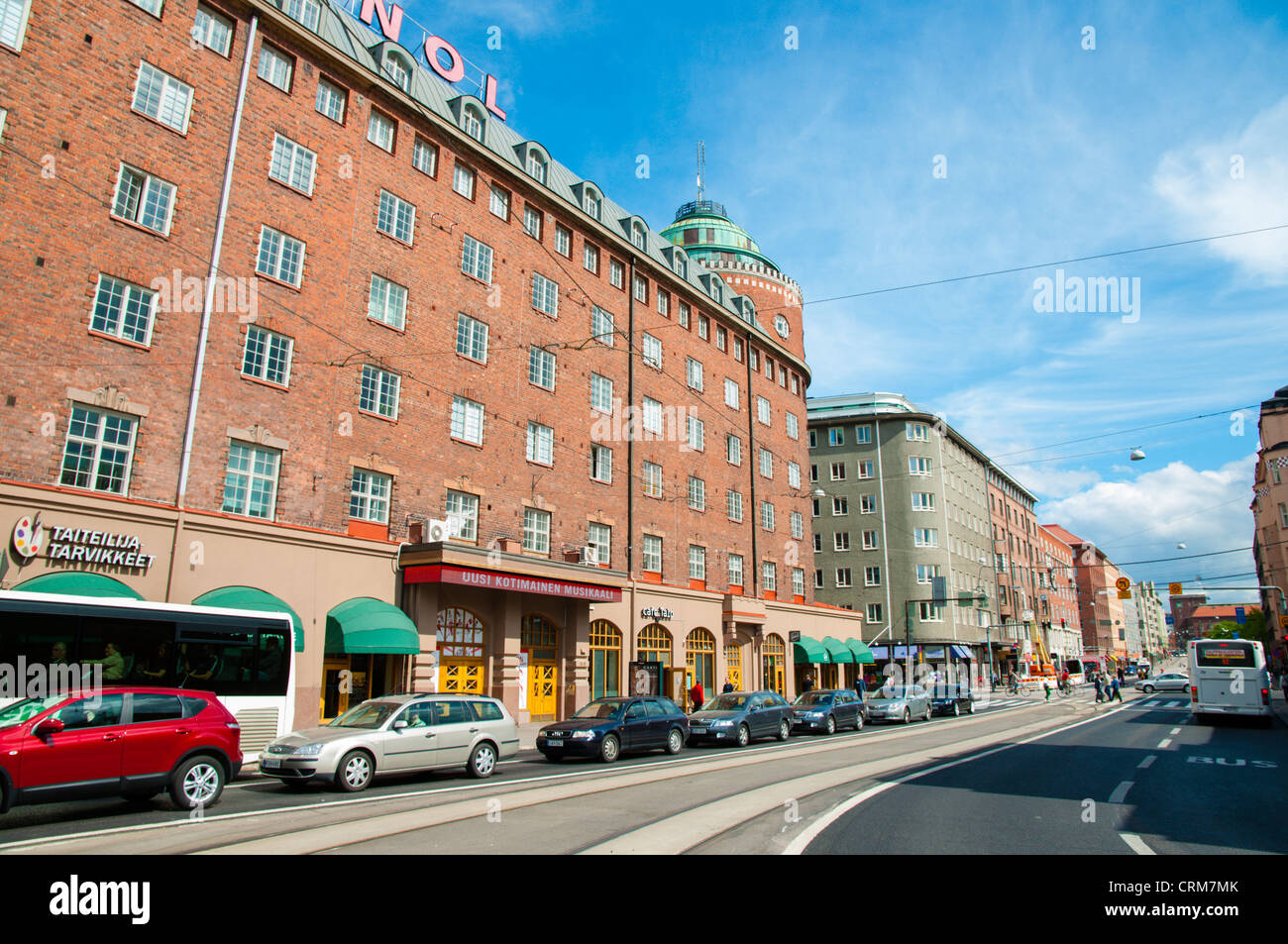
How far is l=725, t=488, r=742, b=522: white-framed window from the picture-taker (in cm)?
3971

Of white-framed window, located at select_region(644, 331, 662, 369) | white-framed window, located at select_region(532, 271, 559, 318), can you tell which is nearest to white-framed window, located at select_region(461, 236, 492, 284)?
white-framed window, located at select_region(532, 271, 559, 318)

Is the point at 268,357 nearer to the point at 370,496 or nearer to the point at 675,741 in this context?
the point at 370,496

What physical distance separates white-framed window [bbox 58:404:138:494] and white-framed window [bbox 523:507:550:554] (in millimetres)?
12137

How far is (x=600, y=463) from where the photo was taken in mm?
31344

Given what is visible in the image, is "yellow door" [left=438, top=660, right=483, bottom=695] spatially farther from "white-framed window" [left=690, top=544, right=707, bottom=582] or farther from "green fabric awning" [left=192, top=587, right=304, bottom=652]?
"white-framed window" [left=690, top=544, right=707, bottom=582]

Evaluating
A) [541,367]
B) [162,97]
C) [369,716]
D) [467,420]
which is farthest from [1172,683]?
[162,97]

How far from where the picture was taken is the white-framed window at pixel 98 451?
664 inches

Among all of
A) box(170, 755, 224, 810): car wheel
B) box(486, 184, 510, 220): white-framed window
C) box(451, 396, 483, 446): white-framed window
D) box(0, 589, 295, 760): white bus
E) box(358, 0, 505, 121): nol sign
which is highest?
box(358, 0, 505, 121): nol sign

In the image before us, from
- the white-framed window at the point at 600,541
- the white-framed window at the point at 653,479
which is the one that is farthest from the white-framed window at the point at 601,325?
the white-framed window at the point at 600,541

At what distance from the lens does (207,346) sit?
1930 centimetres
